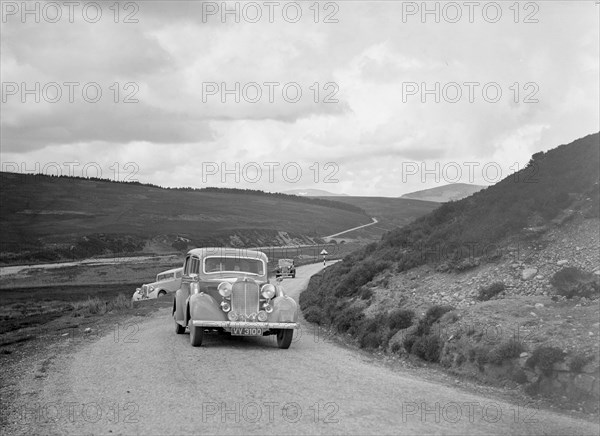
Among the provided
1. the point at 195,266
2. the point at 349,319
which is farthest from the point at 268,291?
the point at 349,319

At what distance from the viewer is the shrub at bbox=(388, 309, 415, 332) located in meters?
17.0

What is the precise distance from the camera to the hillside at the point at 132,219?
296ft

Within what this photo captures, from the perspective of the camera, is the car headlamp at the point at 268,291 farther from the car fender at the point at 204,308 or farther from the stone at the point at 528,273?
the stone at the point at 528,273

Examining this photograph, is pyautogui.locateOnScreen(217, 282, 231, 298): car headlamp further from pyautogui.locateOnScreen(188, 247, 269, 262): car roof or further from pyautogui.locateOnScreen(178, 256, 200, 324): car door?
pyautogui.locateOnScreen(188, 247, 269, 262): car roof

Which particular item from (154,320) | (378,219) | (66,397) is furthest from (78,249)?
(378,219)

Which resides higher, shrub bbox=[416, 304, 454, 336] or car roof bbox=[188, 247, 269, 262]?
car roof bbox=[188, 247, 269, 262]

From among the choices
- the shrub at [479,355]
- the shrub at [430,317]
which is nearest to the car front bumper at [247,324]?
the shrub at [430,317]

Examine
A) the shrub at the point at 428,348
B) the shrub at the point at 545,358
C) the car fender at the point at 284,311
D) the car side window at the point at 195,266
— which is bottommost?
the shrub at the point at 428,348

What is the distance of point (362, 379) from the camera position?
1140 cm

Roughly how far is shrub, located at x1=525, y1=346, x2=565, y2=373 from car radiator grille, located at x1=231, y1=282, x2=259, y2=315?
6.79m

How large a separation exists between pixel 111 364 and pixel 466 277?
10.8 meters

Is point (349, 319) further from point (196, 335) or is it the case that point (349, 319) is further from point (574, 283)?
point (574, 283)

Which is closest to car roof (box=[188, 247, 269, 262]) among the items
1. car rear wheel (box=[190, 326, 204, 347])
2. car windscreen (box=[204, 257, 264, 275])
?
car windscreen (box=[204, 257, 264, 275])

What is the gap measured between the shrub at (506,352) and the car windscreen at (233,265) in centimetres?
735
